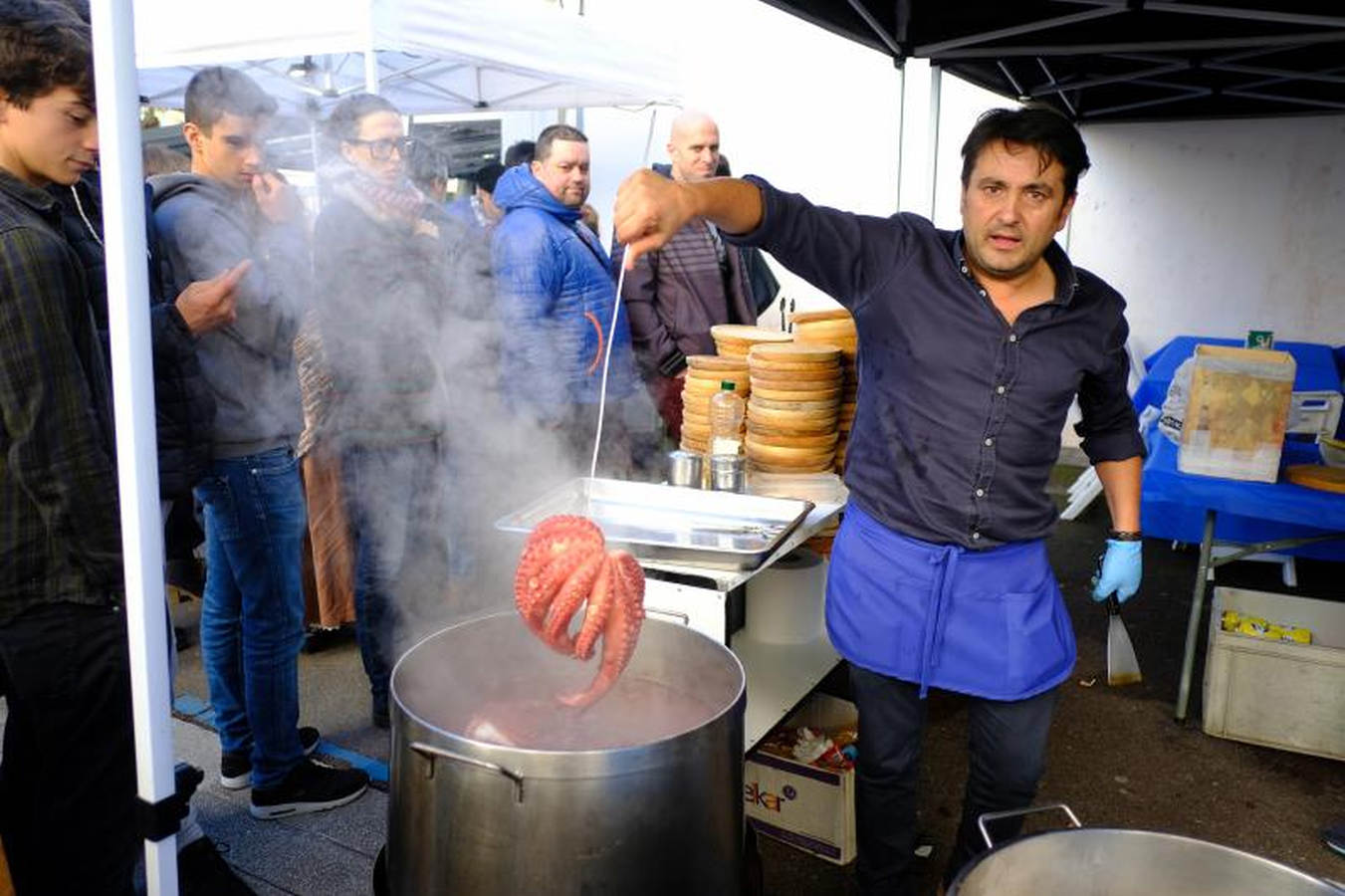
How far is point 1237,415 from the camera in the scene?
12.5 ft

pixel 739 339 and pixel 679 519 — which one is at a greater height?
pixel 739 339

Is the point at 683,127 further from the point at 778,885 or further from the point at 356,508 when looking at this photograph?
the point at 778,885

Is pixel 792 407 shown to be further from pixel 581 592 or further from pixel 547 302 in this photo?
pixel 581 592

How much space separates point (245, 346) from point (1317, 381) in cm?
597

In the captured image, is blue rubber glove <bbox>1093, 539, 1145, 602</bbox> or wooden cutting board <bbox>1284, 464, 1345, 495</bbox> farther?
wooden cutting board <bbox>1284, 464, 1345, 495</bbox>

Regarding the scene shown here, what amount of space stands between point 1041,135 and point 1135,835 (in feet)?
4.89

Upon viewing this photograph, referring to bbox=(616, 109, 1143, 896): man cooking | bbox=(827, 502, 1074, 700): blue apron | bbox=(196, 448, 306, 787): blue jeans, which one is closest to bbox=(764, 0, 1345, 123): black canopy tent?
bbox=(616, 109, 1143, 896): man cooking

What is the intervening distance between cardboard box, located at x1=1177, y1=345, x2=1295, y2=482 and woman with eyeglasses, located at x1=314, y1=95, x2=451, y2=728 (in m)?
3.00

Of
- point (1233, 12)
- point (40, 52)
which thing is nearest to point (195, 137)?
point (40, 52)

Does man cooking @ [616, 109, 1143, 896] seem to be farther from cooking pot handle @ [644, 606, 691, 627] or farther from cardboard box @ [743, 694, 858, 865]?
cardboard box @ [743, 694, 858, 865]

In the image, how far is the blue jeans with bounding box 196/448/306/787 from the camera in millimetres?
2889

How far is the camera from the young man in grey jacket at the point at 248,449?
281 centimetres

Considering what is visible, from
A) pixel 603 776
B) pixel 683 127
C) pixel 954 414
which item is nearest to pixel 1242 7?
pixel 683 127

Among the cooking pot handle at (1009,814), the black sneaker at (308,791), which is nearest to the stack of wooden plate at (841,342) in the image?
the cooking pot handle at (1009,814)
